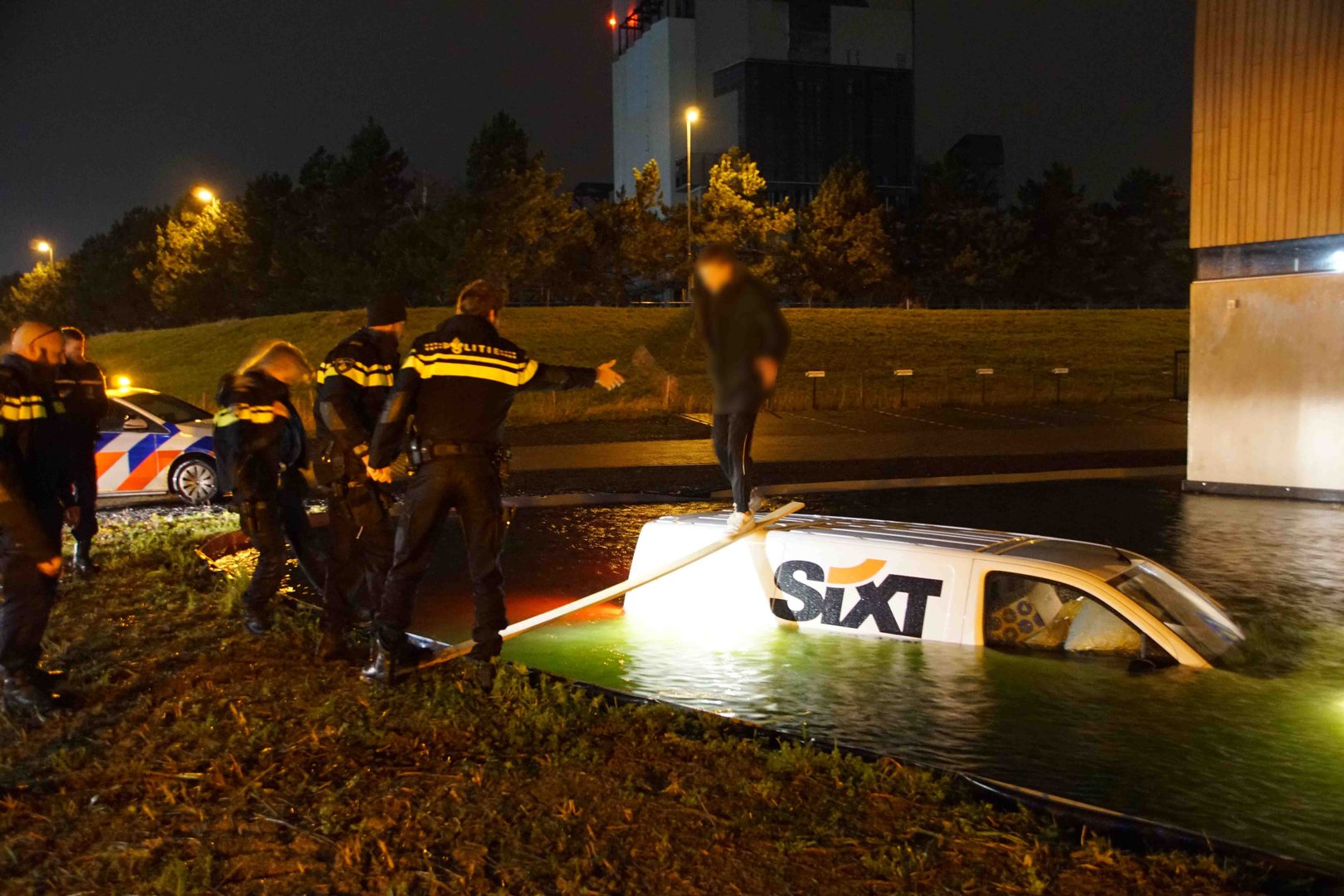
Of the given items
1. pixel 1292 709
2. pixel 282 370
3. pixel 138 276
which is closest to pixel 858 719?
pixel 1292 709

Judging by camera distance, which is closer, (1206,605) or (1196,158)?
(1206,605)

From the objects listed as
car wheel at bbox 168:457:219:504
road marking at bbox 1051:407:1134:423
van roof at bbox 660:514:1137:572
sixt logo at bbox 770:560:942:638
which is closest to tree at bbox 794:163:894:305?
road marking at bbox 1051:407:1134:423

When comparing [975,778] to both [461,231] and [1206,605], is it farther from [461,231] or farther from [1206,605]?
[461,231]

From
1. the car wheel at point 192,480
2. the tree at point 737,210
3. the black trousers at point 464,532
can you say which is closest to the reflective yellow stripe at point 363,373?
the black trousers at point 464,532

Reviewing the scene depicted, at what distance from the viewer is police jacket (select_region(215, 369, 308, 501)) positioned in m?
7.10

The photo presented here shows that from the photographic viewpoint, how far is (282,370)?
24.1 feet

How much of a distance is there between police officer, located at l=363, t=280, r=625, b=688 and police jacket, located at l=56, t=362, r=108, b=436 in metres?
4.20

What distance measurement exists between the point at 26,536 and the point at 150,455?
9.75 m

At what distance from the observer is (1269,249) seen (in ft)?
47.5

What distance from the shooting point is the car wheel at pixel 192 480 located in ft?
49.7

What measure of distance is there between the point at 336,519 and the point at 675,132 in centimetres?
9691

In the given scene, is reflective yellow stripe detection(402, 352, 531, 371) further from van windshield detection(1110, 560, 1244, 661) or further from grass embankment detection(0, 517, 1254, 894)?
van windshield detection(1110, 560, 1244, 661)

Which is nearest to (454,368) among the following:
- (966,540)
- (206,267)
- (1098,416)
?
(966,540)

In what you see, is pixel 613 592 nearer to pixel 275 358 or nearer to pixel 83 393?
pixel 275 358
